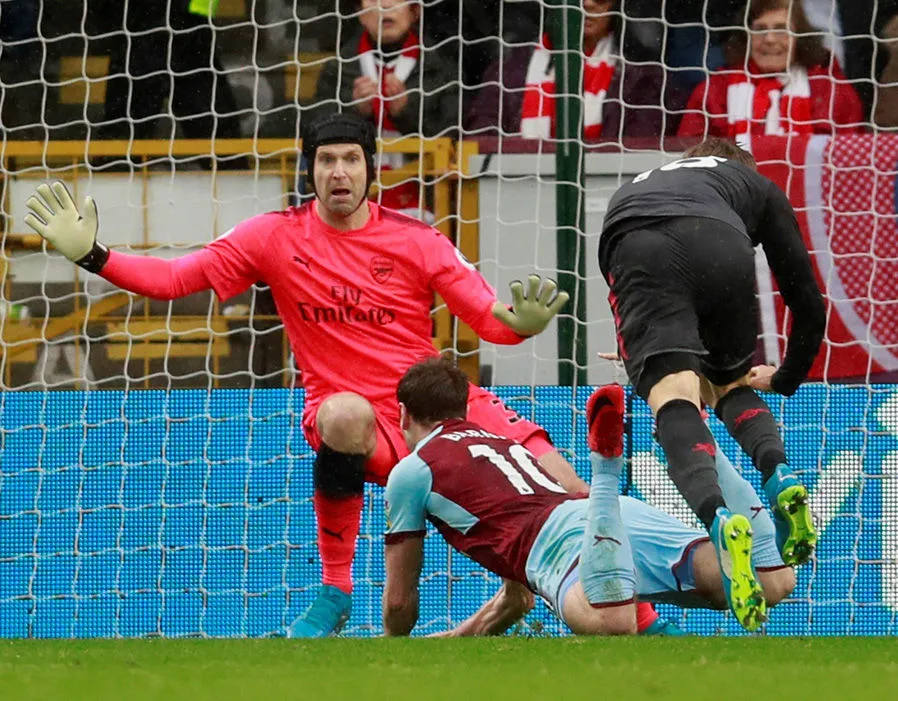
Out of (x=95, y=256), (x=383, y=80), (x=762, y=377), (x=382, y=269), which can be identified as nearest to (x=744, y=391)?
(x=762, y=377)

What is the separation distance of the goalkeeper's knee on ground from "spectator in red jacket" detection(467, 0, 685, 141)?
2168 mm

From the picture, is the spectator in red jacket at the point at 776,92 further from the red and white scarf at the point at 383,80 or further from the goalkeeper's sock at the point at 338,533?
the goalkeeper's sock at the point at 338,533

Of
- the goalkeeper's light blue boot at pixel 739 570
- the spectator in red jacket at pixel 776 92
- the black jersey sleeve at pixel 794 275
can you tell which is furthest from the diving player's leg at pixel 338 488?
the spectator in red jacket at pixel 776 92

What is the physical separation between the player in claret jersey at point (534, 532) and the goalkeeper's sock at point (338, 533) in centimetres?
53

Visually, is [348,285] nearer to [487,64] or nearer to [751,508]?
[751,508]

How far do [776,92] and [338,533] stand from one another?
3.02 metres

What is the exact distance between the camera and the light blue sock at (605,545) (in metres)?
4.43

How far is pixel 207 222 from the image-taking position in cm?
721

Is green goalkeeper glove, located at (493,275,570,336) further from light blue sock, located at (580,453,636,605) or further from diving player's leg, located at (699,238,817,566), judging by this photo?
light blue sock, located at (580,453,636,605)

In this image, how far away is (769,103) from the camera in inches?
288

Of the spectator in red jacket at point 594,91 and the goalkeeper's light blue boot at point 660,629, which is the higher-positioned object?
the spectator in red jacket at point 594,91

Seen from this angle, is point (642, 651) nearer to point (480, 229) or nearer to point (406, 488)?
point (406, 488)

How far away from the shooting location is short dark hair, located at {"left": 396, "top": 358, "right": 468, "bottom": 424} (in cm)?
509

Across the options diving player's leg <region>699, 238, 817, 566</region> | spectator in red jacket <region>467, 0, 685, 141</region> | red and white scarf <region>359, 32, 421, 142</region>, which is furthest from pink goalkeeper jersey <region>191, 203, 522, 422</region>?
red and white scarf <region>359, 32, 421, 142</region>
